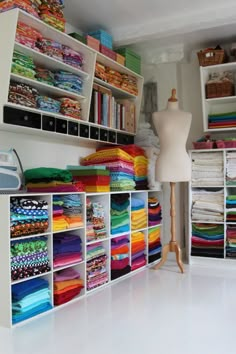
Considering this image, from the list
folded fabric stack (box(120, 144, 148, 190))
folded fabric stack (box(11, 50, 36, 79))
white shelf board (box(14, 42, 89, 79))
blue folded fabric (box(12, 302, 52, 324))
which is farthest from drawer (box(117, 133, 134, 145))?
blue folded fabric (box(12, 302, 52, 324))

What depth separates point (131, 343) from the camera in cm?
220

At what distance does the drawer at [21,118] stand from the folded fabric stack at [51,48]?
52 centimetres

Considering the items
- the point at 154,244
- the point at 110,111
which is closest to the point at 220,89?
the point at 110,111

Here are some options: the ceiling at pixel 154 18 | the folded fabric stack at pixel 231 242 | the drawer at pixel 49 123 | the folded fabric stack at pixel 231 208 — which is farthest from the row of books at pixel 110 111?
the folded fabric stack at pixel 231 242

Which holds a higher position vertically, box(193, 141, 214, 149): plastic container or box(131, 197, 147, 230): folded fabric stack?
box(193, 141, 214, 149): plastic container

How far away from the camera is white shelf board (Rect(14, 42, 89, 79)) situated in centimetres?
279

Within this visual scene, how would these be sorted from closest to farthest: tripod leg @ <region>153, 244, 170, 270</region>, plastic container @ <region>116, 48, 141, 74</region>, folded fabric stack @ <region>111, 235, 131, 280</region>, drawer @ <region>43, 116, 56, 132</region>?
drawer @ <region>43, 116, 56, 132</region> < folded fabric stack @ <region>111, 235, 131, 280</region> < tripod leg @ <region>153, 244, 170, 270</region> < plastic container @ <region>116, 48, 141, 74</region>

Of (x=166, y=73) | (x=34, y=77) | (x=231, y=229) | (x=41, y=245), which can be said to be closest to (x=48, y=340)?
(x=41, y=245)

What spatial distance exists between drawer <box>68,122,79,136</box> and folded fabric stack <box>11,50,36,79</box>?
23.0 inches

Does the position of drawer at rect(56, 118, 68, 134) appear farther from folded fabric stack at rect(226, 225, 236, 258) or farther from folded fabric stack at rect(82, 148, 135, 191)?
folded fabric stack at rect(226, 225, 236, 258)

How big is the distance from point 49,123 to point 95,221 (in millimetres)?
961

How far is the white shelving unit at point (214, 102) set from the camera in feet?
13.5

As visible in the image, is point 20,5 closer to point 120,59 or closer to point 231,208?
point 120,59

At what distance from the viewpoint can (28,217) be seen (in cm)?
265
